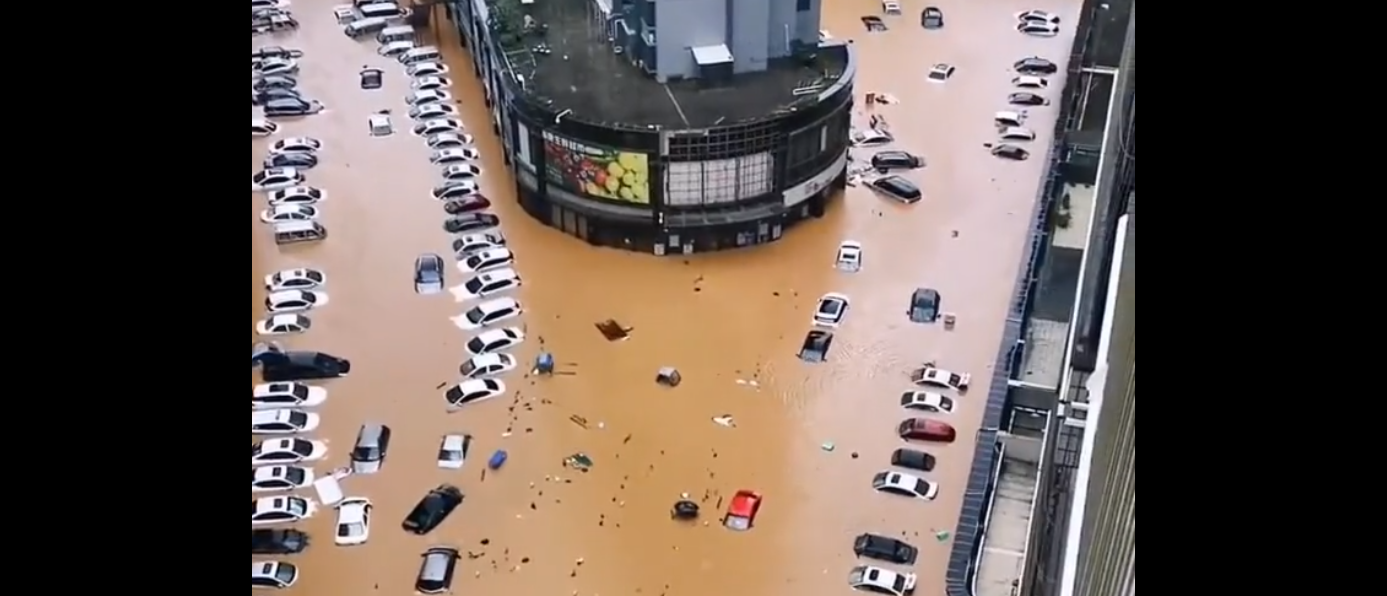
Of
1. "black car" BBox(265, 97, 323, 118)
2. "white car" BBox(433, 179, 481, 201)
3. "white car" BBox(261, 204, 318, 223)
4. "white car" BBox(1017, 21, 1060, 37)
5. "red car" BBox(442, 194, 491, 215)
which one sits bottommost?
"white car" BBox(261, 204, 318, 223)

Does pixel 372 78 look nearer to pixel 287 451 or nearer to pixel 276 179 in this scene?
pixel 276 179

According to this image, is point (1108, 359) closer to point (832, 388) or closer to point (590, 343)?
point (832, 388)

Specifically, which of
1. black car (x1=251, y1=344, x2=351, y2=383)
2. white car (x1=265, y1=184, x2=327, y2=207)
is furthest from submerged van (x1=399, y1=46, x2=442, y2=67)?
black car (x1=251, y1=344, x2=351, y2=383)

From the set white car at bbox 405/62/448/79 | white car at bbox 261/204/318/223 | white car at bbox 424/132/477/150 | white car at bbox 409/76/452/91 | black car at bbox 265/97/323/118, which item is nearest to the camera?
white car at bbox 261/204/318/223

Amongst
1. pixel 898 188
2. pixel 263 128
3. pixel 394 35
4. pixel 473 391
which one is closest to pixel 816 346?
pixel 473 391

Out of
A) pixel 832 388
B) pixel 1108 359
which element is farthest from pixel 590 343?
pixel 1108 359

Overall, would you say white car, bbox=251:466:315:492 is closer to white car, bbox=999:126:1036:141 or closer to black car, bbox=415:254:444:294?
black car, bbox=415:254:444:294
